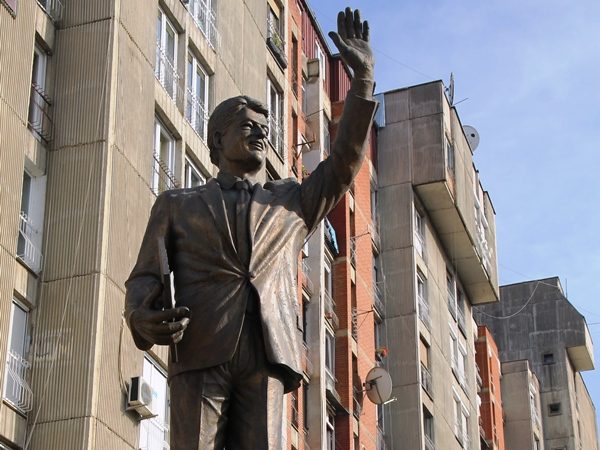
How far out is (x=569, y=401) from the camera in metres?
98.1

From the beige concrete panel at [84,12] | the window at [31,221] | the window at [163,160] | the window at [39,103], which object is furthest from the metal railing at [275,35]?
the window at [31,221]

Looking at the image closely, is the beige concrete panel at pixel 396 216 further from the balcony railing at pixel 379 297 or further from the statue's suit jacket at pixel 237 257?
the statue's suit jacket at pixel 237 257

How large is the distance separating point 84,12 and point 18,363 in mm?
9571

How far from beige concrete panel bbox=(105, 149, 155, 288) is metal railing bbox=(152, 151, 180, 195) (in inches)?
59.3

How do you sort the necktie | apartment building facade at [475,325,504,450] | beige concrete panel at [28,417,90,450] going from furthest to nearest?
apartment building facade at [475,325,504,450] → beige concrete panel at [28,417,90,450] → the necktie

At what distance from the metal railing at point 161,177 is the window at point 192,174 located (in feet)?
3.27

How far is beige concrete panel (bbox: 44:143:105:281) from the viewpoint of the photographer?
33625 mm

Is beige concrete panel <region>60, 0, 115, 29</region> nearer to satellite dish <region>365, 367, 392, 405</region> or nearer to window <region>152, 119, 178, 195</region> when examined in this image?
window <region>152, 119, 178, 195</region>

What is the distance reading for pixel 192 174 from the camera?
1624 inches

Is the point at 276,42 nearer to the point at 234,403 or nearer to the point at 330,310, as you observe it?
the point at 330,310

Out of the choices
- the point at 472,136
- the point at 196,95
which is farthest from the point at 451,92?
the point at 196,95

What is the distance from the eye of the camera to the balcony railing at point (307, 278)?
53450mm

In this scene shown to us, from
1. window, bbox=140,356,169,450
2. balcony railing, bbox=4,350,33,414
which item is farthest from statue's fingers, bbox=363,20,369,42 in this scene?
window, bbox=140,356,169,450

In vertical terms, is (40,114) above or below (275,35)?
below
